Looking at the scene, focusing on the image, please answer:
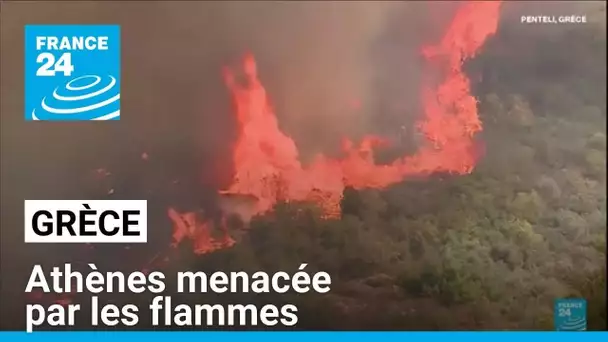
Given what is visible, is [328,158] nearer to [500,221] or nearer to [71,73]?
[500,221]

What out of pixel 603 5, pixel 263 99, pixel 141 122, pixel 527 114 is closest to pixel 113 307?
pixel 141 122

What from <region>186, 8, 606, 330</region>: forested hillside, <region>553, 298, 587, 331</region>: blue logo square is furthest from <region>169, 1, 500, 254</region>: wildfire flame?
<region>553, 298, 587, 331</region>: blue logo square

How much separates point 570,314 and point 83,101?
1.04 metres

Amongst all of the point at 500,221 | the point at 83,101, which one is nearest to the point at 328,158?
the point at 500,221

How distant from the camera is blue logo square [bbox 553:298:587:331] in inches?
43.9

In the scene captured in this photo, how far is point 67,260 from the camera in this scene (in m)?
1.12

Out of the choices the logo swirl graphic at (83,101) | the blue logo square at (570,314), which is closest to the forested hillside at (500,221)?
the blue logo square at (570,314)

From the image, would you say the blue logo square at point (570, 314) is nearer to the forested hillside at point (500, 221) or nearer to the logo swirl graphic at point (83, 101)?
the forested hillside at point (500, 221)

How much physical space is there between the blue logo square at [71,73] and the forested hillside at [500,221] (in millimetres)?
378

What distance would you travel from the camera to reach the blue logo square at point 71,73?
1104mm

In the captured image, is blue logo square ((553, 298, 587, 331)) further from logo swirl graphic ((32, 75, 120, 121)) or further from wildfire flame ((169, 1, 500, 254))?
logo swirl graphic ((32, 75, 120, 121))

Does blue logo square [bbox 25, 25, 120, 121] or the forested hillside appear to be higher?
blue logo square [bbox 25, 25, 120, 121]

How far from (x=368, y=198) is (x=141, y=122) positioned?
0.47m

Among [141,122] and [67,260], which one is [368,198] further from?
[67,260]
